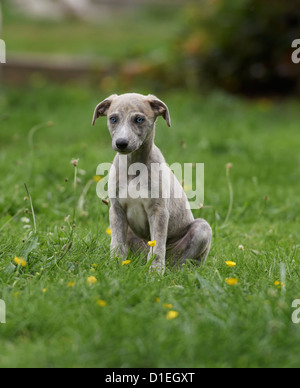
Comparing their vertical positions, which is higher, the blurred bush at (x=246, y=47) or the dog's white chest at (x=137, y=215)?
the blurred bush at (x=246, y=47)

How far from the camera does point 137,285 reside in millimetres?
3426

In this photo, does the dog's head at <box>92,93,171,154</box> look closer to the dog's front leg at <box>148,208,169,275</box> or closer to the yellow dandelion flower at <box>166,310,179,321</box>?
the dog's front leg at <box>148,208,169,275</box>

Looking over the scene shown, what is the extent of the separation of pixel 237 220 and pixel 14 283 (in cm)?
263

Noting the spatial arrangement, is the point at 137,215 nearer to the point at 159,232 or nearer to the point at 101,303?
the point at 159,232

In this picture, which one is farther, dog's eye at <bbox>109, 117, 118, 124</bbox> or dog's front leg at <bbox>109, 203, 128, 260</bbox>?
dog's front leg at <bbox>109, 203, 128, 260</bbox>

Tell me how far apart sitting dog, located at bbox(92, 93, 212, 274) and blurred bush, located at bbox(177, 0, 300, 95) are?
7122 millimetres

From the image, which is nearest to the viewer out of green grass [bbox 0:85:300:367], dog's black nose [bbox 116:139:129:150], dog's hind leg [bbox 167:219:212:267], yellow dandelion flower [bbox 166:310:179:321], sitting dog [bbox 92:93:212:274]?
green grass [bbox 0:85:300:367]

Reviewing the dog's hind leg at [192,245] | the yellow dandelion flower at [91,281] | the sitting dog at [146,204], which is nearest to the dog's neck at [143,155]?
the sitting dog at [146,204]

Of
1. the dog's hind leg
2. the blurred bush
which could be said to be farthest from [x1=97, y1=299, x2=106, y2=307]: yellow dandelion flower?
the blurred bush

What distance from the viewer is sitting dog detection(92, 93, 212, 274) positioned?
3658 mm

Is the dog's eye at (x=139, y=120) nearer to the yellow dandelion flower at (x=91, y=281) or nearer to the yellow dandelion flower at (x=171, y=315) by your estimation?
the yellow dandelion flower at (x=91, y=281)

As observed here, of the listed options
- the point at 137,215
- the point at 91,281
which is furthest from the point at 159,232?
the point at 91,281

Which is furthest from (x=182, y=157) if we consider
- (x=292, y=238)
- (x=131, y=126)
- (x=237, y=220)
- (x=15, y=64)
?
(x=15, y=64)

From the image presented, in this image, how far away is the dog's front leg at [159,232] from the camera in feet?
12.7
